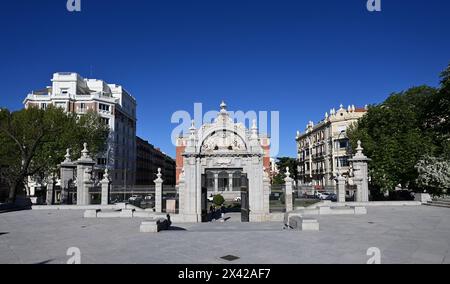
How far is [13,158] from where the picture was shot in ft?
115

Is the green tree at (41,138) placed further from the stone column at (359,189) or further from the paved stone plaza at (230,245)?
the stone column at (359,189)

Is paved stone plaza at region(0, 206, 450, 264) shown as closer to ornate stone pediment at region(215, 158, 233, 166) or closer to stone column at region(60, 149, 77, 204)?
ornate stone pediment at region(215, 158, 233, 166)

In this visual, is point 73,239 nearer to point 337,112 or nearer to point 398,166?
point 398,166

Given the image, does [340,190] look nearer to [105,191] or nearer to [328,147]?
[105,191]

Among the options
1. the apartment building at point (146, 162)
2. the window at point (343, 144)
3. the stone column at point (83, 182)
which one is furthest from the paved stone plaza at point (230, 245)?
the apartment building at point (146, 162)

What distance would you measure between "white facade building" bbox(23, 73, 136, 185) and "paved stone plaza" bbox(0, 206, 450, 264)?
40.6m

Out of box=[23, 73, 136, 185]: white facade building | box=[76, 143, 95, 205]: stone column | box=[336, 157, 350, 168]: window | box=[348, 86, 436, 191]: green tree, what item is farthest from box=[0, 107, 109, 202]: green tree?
box=[336, 157, 350, 168]: window

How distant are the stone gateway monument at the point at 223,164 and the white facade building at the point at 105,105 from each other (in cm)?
3380

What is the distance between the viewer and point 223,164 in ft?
68.7

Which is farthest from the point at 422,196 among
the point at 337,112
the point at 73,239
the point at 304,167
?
the point at 304,167

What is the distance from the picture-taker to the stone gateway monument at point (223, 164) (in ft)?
67.4

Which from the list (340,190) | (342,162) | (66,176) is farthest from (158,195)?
(342,162)

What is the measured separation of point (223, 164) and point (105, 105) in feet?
133
